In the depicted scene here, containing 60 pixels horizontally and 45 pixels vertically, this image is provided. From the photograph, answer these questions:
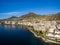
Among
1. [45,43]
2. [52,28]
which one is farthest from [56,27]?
[45,43]

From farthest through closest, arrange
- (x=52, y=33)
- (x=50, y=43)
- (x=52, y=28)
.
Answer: (x=52, y=28)
(x=52, y=33)
(x=50, y=43)

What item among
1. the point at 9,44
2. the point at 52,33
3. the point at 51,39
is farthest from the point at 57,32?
the point at 9,44

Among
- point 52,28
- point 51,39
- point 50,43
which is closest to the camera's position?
point 50,43

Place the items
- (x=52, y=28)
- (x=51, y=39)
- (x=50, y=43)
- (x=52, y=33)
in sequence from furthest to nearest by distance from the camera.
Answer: (x=52, y=28), (x=52, y=33), (x=51, y=39), (x=50, y=43)

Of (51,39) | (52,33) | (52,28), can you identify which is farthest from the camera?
(52,28)

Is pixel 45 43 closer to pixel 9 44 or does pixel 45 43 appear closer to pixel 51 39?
pixel 51 39

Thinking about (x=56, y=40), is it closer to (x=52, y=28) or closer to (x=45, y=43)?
(x=45, y=43)

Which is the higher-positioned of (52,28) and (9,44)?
(52,28)

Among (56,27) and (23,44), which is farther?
(56,27)

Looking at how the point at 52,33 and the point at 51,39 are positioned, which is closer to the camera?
the point at 51,39
